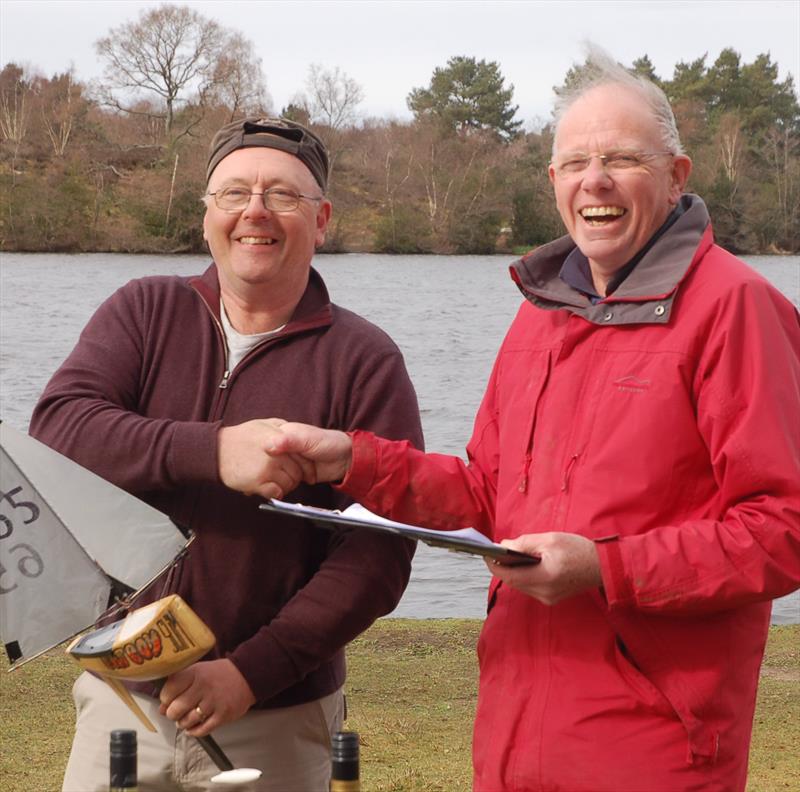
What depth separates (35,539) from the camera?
321 cm

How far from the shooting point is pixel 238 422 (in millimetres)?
3418

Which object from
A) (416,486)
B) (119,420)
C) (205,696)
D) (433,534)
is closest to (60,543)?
(119,420)

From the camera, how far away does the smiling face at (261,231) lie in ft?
11.3

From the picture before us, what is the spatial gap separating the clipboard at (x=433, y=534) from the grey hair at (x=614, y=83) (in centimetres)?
98

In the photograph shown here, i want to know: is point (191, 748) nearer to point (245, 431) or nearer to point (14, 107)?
point (245, 431)

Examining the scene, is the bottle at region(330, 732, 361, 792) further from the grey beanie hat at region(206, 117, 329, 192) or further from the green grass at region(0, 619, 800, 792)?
the green grass at region(0, 619, 800, 792)

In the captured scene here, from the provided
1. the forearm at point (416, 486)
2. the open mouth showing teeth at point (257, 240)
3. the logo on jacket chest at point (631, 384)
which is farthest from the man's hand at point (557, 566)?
the open mouth showing teeth at point (257, 240)

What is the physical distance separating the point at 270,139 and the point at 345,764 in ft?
5.48

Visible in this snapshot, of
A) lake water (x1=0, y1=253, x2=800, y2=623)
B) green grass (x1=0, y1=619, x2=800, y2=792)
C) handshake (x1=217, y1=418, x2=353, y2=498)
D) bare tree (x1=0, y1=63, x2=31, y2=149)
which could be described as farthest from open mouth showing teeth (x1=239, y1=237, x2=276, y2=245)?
bare tree (x1=0, y1=63, x2=31, y2=149)

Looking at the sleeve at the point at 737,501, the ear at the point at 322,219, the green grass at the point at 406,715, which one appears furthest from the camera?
the green grass at the point at 406,715

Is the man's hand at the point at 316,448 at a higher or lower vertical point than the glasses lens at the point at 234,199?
lower

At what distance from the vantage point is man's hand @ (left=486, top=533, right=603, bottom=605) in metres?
2.81

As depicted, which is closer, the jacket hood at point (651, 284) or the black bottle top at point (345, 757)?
the black bottle top at point (345, 757)

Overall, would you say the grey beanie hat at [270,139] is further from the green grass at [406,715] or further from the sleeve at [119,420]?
the green grass at [406,715]
